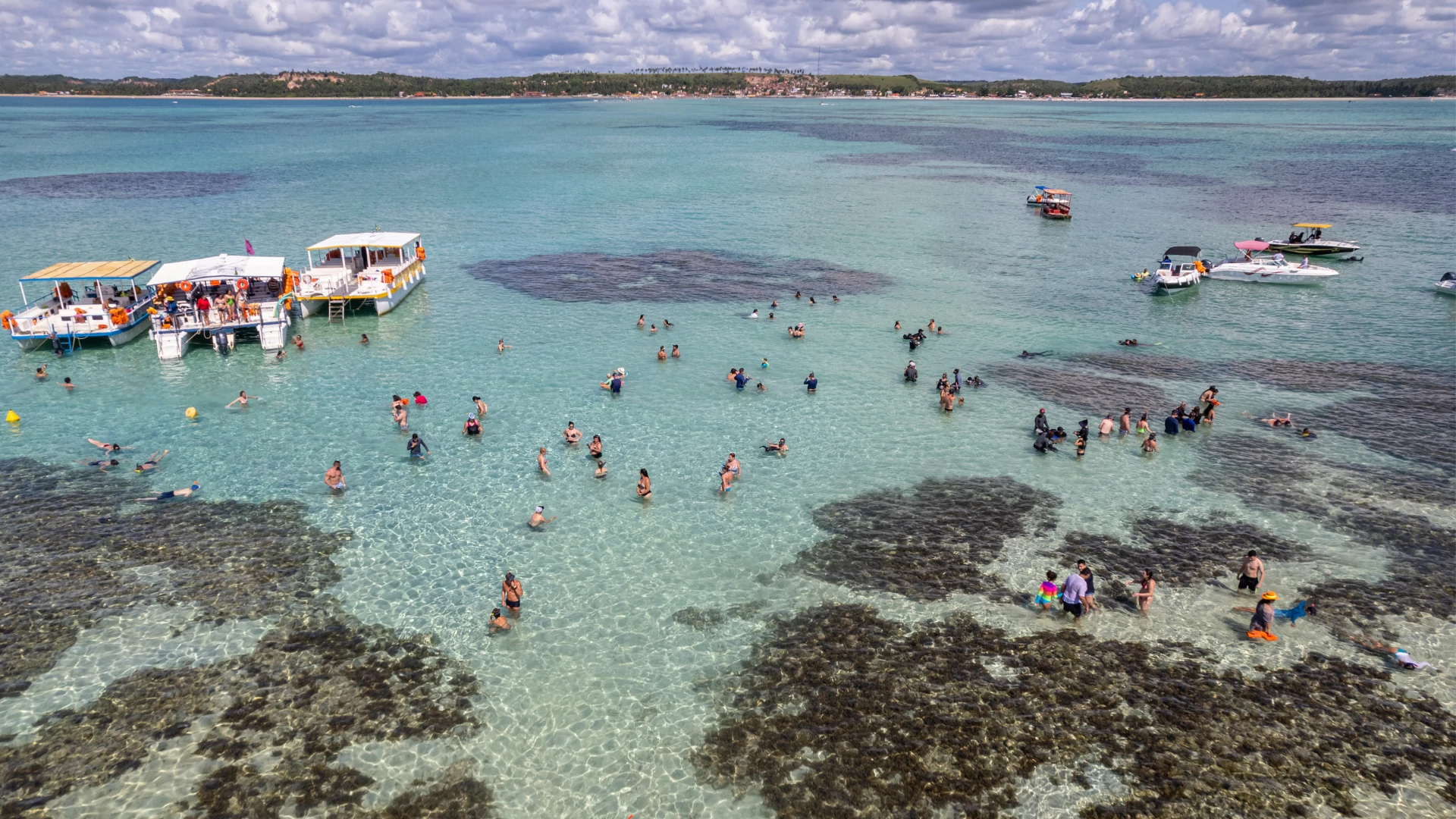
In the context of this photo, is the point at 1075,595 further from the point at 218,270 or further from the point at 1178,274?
the point at 218,270

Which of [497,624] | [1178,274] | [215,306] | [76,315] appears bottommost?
[497,624]

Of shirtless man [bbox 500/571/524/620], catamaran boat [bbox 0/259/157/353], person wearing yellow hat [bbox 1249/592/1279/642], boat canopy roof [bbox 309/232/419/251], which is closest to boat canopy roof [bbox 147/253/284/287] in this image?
catamaran boat [bbox 0/259/157/353]

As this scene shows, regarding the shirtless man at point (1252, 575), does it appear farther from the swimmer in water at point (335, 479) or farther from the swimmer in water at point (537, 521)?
the swimmer in water at point (335, 479)

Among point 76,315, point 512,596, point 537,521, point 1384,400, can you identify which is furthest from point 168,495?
point 1384,400

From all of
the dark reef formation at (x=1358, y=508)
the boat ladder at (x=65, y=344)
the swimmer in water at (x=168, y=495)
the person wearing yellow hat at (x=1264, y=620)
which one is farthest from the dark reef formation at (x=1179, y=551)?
the boat ladder at (x=65, y=344)

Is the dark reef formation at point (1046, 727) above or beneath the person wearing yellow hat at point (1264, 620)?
beneath

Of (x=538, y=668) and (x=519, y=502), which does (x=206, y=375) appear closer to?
(x=519, y=502)

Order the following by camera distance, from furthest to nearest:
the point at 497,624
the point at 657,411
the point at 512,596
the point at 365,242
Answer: the point at 365,242, the point at 657,411, the point at 512,596, the point at 497,624

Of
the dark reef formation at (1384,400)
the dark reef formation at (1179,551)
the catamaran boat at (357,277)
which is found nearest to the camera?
the dark reef formation at (1179,551)
